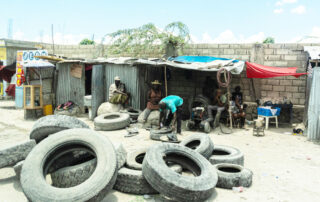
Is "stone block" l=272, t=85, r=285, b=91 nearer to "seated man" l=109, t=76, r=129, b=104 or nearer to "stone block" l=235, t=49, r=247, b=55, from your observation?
"stone block" l=235, t=49, r=247, b=55

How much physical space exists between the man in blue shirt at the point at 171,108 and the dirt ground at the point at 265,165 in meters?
0.61

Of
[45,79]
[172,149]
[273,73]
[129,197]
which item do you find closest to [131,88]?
[45,79]

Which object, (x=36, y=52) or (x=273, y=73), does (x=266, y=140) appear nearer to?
(x=273, y=73)

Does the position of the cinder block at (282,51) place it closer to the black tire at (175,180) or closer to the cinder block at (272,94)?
the cinder block at (272,94)

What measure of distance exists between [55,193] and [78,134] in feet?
3.72

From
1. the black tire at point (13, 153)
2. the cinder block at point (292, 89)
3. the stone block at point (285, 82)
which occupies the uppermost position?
the stone block at point (285, 82)

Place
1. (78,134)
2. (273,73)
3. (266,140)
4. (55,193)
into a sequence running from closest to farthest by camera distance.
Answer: (55,193)
(78,134)
(266,140)
(273,73)

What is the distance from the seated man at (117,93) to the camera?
9805mm

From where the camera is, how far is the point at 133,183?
3.97 m

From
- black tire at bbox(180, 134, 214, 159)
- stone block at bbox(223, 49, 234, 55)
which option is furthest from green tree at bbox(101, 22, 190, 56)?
black tire at bbox(180, 134, 214, 159)

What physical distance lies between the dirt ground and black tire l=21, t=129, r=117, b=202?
1.83 feet

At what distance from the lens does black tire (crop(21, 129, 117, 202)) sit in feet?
10.5

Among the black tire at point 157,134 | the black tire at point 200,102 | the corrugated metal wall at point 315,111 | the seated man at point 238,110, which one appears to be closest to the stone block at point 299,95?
the seated man at point 238,110

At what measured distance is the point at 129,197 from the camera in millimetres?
3902
